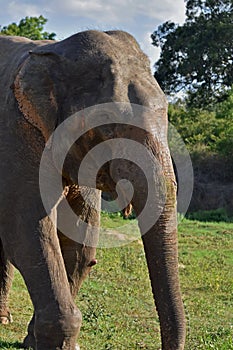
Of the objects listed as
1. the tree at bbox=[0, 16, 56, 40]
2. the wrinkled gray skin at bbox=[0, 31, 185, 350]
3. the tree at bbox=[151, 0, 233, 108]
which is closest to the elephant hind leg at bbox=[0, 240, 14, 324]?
the wrinkled gray skin at bbox=[0, 31, 185, 350]

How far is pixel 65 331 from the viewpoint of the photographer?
400cm

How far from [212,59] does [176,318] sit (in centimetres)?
2848

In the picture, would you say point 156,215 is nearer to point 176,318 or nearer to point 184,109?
point 176,318

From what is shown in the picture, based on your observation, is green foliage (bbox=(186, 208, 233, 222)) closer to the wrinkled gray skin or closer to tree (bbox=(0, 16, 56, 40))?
tree (bbox=(0, 16, 56, 40))

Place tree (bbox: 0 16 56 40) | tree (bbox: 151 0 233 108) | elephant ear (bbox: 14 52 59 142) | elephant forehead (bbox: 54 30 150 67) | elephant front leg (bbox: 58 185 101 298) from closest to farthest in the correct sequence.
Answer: elephant forehead (bbox: 54 30 150 67)
elephant ear (bbox: 14 52 59 142)
elephant front leg (bbox: 58 185 101 298)
tree (bbox: 0 16 56 40)
tree (bbox: 151 0 233 108)

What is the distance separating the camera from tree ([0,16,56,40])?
2548cm

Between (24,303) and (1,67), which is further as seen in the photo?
(24,303)

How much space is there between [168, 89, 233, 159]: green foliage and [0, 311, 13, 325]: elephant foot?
2037cm

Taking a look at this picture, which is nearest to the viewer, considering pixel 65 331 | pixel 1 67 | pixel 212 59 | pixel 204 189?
pixel 65 331

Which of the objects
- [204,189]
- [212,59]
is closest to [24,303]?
[204,189]

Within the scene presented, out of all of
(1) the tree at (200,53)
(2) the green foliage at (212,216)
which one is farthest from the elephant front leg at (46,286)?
(1) the tree at (200,53)

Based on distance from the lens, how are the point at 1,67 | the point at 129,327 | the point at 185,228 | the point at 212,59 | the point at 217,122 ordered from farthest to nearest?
the point at 212,59 < the point at 217,122 < the point at 185,228 < the point at 129,327 < the point at 1,67

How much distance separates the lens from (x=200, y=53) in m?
31.3

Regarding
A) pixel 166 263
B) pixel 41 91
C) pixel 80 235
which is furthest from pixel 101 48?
pixel 80 235
